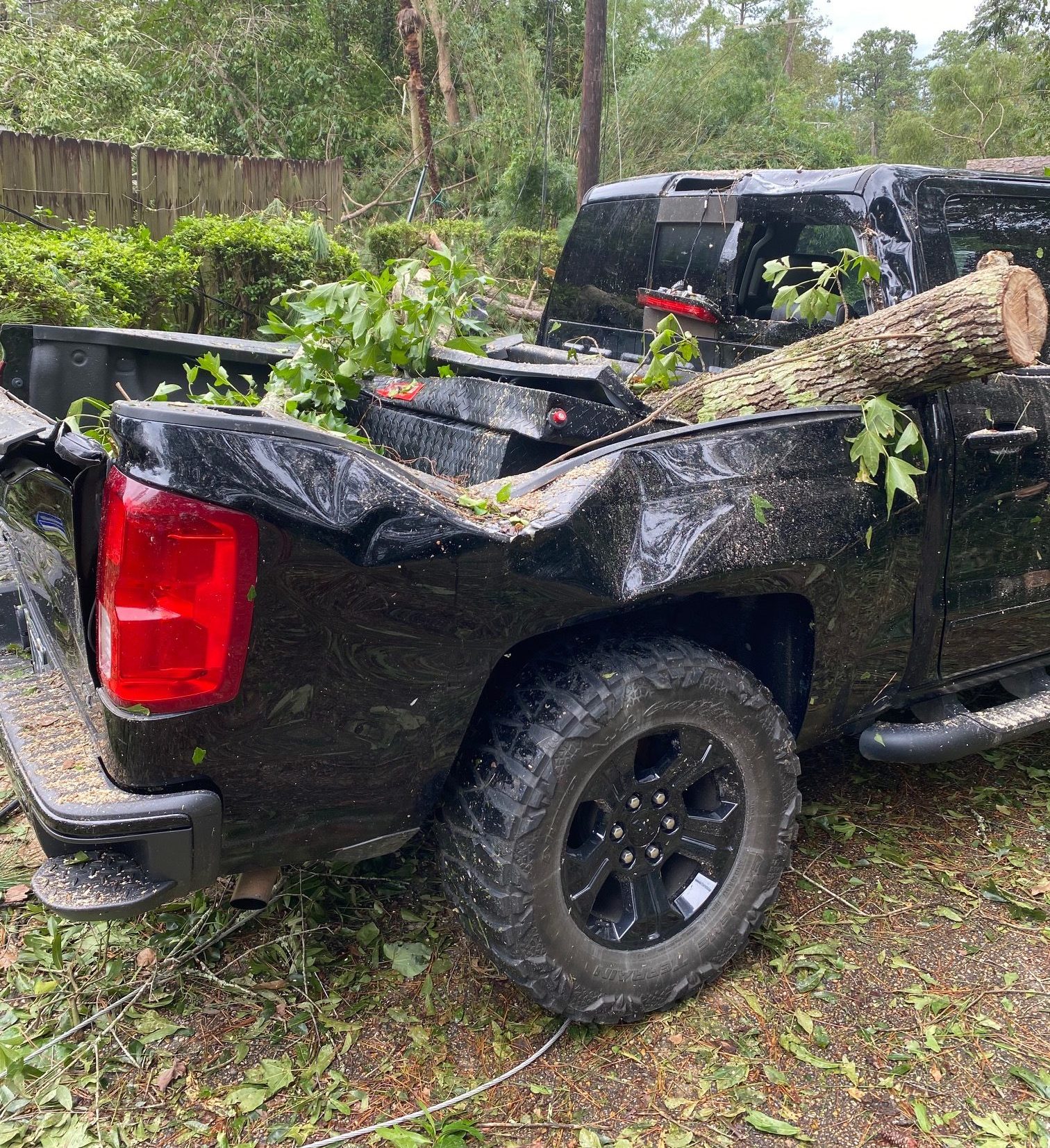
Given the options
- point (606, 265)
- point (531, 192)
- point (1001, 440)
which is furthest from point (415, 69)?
point (1001, 440)

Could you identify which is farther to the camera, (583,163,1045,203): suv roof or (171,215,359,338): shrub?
(171,215,359,338): shrub

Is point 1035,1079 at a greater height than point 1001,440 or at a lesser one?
lesser

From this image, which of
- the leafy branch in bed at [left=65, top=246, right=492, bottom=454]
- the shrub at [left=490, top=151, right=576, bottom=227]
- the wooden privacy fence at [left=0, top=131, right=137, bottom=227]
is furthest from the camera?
the shrub at [left=490, top=151, right=576, bottom=227]

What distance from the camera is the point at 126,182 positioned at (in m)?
10.3

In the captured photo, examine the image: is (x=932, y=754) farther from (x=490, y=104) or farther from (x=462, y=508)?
(x=490, y=104)

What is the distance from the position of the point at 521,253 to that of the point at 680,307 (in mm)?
12990

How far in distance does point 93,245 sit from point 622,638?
21.4ft

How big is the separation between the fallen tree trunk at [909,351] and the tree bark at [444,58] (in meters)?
22.1

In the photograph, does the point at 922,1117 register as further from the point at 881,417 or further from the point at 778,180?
the point at 778,180

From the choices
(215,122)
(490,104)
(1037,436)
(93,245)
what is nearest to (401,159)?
(490,104)

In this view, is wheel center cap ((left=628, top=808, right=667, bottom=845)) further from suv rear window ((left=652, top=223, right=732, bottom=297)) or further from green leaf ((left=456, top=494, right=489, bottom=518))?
suv rear window ((left=652, top=223, right=732, bottom=297))

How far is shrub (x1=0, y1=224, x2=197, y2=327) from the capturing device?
6035 millimetres

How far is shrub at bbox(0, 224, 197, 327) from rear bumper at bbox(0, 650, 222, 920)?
475cm

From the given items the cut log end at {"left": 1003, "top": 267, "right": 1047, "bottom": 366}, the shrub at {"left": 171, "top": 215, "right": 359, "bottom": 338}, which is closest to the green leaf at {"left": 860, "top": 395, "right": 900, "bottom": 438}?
the cut log end at {"left": 1003, "top": 267, "right": 1047, "bottom": 366}
